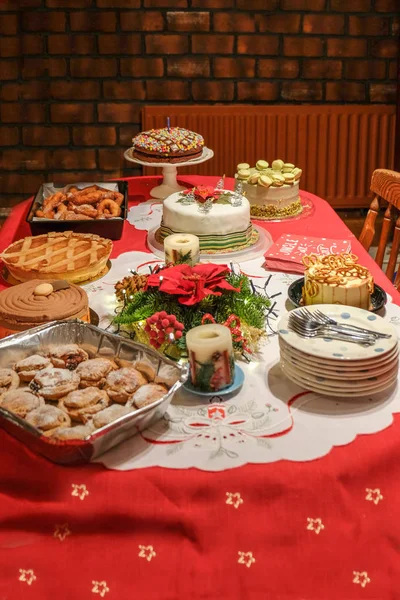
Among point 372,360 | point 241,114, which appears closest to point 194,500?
point 372,360

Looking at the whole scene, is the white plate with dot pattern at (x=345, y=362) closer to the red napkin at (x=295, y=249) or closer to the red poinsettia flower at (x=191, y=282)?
the red poinsettia flower at (x=191, y=282)

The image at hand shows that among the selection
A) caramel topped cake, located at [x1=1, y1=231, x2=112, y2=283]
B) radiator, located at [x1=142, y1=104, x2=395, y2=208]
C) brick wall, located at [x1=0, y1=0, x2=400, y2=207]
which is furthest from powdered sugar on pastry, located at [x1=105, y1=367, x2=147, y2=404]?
brick wall, located at [x1=0, y1=0, x2=400, y2=207]

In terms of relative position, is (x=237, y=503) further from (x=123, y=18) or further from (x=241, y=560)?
(x=123, y=18)

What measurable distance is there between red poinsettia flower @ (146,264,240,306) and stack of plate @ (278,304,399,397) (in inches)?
7.0

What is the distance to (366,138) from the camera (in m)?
4.05

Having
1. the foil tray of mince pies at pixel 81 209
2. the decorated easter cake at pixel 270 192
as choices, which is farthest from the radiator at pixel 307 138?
the decorated easter cake at pixel 270 192

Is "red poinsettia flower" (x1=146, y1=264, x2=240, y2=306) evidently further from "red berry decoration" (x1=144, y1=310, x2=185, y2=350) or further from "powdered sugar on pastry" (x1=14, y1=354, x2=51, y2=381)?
"powdered sugar on pastry" (x1=14, y1=354, x2=51, y2=381)

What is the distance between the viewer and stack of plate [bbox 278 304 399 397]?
45.9 inches

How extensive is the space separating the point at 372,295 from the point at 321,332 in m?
0.33

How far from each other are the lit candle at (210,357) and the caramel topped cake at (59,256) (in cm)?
60

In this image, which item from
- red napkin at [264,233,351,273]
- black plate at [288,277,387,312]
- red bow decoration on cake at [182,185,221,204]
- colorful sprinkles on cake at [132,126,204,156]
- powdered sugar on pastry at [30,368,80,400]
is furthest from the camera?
colorful sprinkles on cake at [132,126,204,156]

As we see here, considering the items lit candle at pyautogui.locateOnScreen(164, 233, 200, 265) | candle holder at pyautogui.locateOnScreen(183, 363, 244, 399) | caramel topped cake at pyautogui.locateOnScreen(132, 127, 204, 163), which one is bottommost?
candle holder at pyautogui.locateOnScreen(183, 363, 244, 399)

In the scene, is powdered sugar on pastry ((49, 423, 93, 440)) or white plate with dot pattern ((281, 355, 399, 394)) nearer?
powdered sugar on pastry ((49, 423, 93, 440))

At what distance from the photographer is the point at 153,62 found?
3889 millimetres
